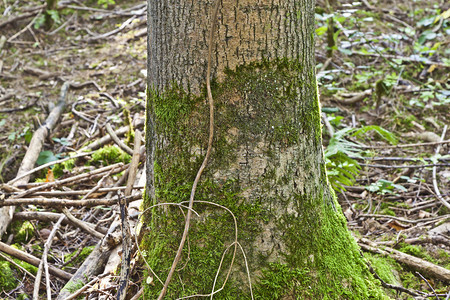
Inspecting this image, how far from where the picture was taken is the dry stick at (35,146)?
10.3 feet

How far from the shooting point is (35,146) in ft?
14.3

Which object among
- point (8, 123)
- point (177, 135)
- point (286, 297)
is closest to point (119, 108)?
point (8, 123)

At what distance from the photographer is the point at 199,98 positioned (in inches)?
73.0

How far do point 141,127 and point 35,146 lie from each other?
127 cm

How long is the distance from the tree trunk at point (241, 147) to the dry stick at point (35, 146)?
1.81 metres

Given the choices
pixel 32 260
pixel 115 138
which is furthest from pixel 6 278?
pixel 115 138

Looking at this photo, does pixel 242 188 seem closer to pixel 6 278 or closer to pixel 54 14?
pixel 6 278

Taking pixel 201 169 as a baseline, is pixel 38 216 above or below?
below

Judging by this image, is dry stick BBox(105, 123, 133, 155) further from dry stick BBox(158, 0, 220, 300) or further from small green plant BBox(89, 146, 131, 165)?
dry stick BBox(158, 0, 220, 300)

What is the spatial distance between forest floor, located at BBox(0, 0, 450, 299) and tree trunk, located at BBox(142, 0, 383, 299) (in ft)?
1.54

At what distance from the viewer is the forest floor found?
285cm

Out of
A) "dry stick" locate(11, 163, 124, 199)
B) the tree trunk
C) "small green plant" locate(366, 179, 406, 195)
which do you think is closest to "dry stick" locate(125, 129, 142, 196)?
the tree trunk

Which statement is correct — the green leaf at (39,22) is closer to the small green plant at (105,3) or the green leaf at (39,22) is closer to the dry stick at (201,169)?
the small green plant at (105,3)

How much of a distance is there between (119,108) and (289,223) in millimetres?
4176
